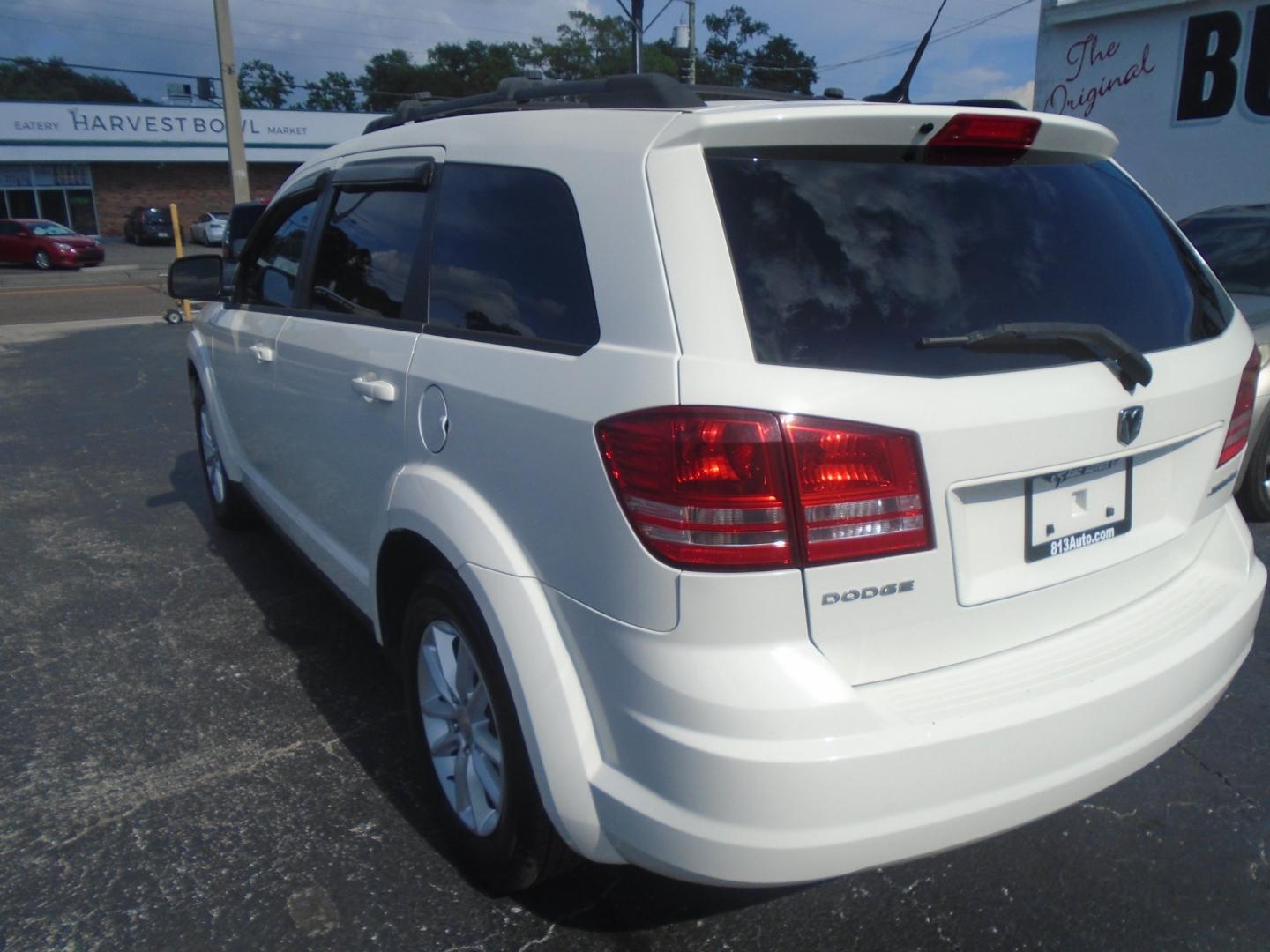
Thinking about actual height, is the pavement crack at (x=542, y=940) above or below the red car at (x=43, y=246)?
below

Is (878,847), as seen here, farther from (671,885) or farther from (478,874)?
(478,874)

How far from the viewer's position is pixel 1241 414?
2.56 metres

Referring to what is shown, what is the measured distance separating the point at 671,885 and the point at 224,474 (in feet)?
11.0

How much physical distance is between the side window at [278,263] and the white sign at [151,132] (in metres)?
38.5

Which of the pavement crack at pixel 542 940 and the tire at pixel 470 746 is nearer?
the tire at pixel 470 746

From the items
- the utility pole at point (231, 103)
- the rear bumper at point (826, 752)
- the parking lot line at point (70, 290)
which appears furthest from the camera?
the parking lot line at point (70, 290)

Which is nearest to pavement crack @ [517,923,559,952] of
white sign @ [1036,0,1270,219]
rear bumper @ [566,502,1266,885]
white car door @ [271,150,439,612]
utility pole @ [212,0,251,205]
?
rear bumper @ [566,502,1266,885]

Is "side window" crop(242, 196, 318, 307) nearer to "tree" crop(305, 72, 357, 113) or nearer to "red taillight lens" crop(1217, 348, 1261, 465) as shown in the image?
"red taillight lens" crop(1217, 348, 1261, 465)

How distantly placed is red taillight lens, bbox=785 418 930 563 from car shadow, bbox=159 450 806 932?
1.06 metres

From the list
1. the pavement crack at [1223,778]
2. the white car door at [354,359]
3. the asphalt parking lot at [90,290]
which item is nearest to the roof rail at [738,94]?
the white car door at [354,359]

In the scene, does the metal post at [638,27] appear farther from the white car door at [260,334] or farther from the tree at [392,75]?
the tree at [392,75]

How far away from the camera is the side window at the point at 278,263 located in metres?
3.69

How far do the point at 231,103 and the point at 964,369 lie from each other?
21.8m

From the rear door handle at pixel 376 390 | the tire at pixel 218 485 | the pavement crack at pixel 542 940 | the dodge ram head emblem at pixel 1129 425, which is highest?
the dodge ram head emblem at pixel 1129 425
